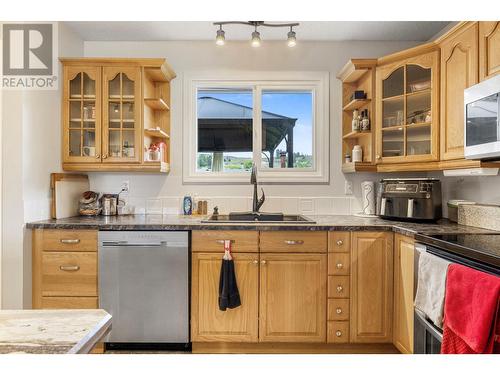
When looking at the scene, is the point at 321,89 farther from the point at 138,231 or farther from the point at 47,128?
the point at 47,128

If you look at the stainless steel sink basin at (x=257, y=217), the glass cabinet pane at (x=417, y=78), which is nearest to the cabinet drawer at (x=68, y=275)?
the stainless steel sink basin at (x=257, y=217)

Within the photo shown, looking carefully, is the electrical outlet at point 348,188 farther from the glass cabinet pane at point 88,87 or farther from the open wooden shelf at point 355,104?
the glass cabinet pane at point 88,87

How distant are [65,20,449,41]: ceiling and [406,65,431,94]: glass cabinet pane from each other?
460mm

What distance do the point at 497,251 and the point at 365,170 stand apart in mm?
1404

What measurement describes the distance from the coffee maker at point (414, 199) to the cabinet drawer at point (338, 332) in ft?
2.74

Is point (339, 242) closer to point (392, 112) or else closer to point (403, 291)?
point (403, 291)

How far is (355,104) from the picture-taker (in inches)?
113

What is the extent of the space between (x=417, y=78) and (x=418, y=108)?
21 centimetres

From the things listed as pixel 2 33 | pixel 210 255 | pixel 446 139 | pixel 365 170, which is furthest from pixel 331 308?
pixel 2 33

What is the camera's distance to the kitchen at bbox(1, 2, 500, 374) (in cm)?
233

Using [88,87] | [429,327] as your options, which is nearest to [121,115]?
[88,87]

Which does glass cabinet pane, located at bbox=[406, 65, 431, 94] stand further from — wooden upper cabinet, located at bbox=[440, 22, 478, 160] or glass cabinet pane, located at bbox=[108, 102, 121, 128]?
glass cabinet pane, located at bbox=[108, 102, 121, 128]

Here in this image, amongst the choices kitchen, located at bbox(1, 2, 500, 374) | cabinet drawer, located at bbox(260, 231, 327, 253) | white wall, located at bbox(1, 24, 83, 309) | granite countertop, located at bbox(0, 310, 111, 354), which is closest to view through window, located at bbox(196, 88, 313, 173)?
kitchen, located at bbox(1, 2, 500, 374)

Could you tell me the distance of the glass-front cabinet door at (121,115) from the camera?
2707 millimetres
